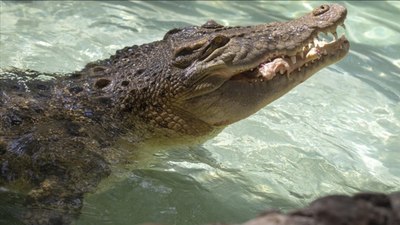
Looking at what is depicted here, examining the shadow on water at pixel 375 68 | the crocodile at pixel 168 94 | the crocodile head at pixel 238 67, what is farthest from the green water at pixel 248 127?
the crocodile head at pixel 238 67

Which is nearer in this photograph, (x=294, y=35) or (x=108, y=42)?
(x=294, y=35)

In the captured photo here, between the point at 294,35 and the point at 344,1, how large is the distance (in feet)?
14.6

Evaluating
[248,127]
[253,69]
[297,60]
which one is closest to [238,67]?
[253,69]

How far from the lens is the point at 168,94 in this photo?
3.76 m

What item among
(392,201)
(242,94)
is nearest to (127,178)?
(242,94)

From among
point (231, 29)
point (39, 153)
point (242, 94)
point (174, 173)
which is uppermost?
point (231, 29)

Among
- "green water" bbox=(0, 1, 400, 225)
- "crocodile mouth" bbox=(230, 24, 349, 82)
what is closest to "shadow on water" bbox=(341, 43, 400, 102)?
"green water" bbox=(0, 1, 400, 225)

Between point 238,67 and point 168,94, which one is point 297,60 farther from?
point 168,94

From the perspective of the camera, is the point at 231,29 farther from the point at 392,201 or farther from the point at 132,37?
the point at 132,37

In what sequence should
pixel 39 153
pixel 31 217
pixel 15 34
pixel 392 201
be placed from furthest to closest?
1. pixel 15 34
2. pixel 39 153
3. pixel 31 217
4. pixel 392 201

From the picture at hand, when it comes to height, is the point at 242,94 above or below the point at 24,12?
above

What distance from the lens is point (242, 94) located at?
3705mm

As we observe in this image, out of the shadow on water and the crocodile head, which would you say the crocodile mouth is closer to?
the crocodile head

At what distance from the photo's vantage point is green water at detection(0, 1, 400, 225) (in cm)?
374
